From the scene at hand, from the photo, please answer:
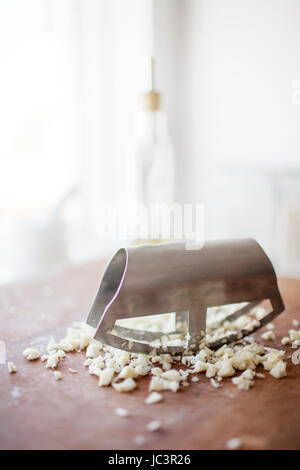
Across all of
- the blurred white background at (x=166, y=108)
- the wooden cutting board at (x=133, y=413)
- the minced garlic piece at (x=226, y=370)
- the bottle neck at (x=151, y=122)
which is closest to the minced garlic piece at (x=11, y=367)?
the wooden cutting board at (x=133, y=413)

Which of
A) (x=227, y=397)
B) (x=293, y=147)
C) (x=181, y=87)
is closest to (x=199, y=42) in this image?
(x=181, y=87)

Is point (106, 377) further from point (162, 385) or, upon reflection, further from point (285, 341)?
point (285, 341)

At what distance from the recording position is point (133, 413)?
0.64 metres

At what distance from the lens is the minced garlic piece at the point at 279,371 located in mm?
741

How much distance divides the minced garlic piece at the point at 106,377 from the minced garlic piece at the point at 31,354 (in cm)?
14

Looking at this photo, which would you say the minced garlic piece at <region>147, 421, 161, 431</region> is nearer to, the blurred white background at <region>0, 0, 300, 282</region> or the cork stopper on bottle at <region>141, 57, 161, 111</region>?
the cork stopper on bottle at <region>141, 57, 161, 111</region>

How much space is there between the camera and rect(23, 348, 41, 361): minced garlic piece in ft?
2.66

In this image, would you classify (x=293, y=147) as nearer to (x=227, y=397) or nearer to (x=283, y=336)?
(x=283, y=336)

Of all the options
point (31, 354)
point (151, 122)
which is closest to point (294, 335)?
point (31, 354)

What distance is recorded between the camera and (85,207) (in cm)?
257

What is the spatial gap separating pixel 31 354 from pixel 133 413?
0.26 meters

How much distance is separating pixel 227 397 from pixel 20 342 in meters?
0.42

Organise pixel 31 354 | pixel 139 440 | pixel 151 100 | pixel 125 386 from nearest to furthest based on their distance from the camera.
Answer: pixel 139 440, pixel 125 386, pixel 31 354, pixel 151 100
